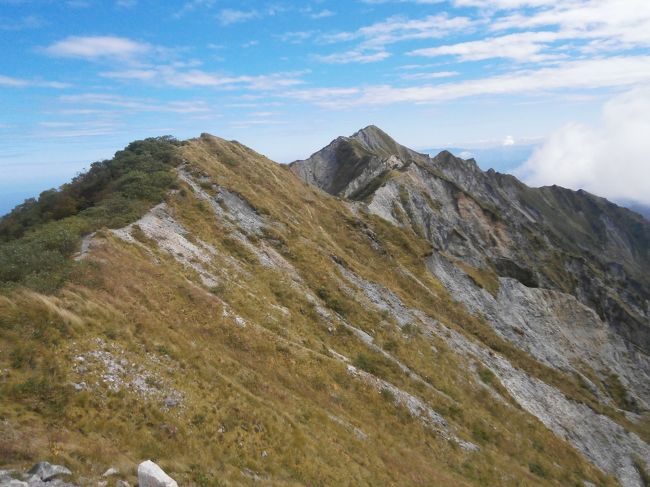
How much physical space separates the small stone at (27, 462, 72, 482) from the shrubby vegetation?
11784 mm

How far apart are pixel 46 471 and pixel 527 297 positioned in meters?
77.8

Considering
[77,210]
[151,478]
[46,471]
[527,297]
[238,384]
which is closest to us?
[46,471]

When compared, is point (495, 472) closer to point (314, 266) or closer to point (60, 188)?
point (314, 266)

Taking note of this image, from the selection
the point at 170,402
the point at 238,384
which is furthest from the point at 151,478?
the point at 238,384

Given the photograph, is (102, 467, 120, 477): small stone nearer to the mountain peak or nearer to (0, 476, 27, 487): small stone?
(0, 476, 27, 487): small stone

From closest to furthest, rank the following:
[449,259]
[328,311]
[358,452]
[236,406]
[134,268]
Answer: [236,406] → [358,452] → [134,268] → [328,311] → [449,259]

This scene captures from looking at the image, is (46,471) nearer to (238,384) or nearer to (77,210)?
(238,384)

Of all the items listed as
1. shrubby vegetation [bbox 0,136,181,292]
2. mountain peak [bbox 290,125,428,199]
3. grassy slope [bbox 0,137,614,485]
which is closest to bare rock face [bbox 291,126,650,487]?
mountain peak [bbox 290,125,428,199]

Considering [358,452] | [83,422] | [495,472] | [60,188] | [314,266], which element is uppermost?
[60,188]

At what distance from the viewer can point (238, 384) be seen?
23906mm

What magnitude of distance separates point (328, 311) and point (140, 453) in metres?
27.2

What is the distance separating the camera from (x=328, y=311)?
4184 centimetres

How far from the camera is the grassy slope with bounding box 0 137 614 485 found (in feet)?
53.3

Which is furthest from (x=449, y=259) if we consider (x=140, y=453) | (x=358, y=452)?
(x=140, y=453)
